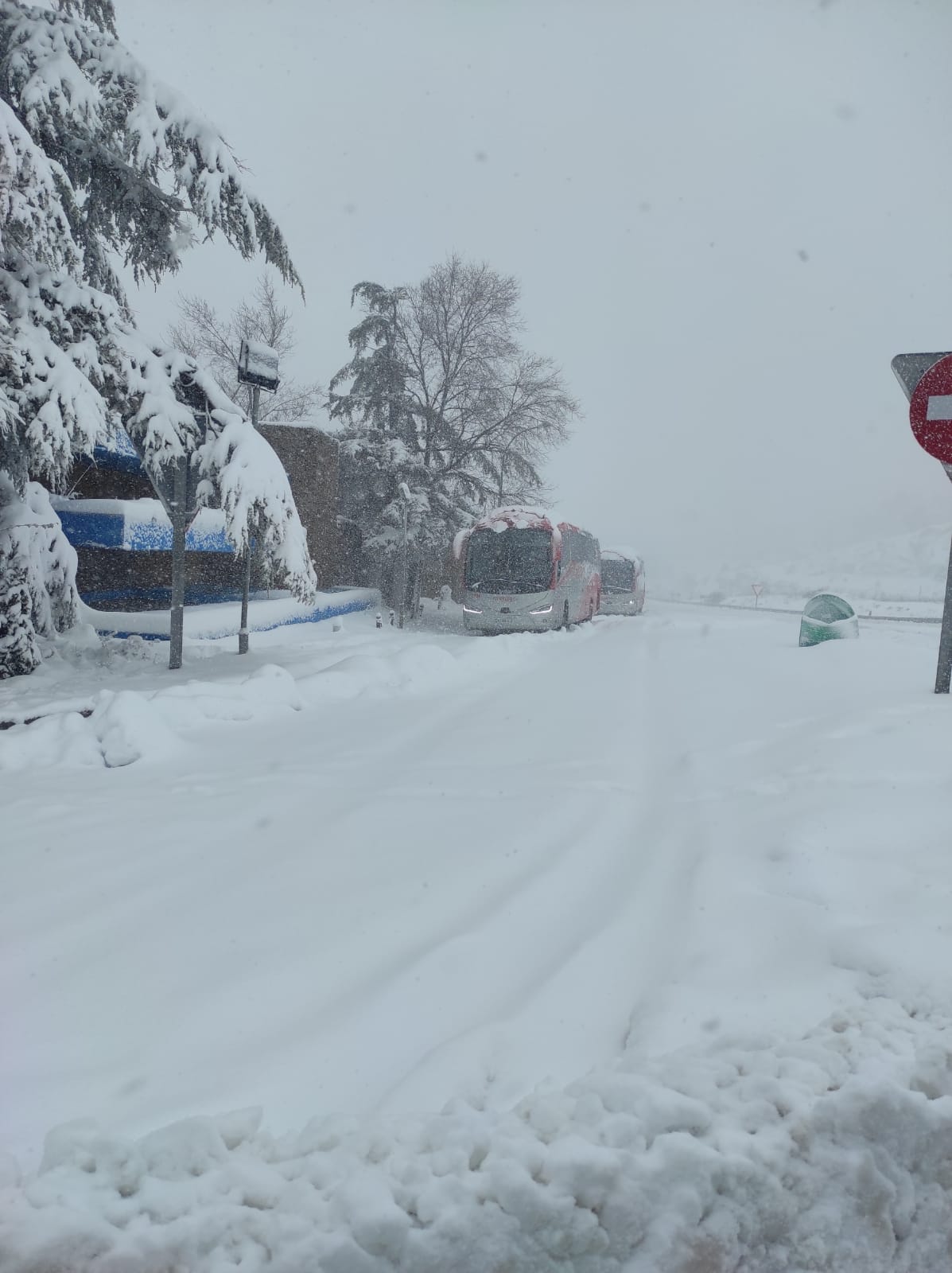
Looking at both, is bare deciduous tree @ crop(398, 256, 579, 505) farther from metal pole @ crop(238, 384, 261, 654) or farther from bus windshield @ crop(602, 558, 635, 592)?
metal pole @ crop(238, 384, 261, 654)

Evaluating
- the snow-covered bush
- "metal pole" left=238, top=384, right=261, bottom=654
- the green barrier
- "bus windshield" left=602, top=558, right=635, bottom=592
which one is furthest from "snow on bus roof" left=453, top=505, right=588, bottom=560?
"bus windshield" left=602, top=558, right=635, bottom=592

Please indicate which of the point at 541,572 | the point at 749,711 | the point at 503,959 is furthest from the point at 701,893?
the point at 541,572

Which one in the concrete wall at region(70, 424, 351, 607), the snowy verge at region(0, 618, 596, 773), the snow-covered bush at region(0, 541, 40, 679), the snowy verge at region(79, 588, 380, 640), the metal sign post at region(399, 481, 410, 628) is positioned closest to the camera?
the snowy verge at region(0, 618, 596, 773)

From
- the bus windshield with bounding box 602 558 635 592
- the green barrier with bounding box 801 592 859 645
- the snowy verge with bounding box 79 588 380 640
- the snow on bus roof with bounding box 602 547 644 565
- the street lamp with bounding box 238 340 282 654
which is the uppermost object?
the street lamp with bounding box 238 340 282 654

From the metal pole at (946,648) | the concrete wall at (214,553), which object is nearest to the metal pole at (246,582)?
the concrete wall at (214,553)

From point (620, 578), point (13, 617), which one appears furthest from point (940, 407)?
point (620, 578)

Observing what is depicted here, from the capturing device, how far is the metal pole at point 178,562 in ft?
30.8

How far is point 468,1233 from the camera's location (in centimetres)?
143

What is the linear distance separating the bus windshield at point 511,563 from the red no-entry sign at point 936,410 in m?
15.0

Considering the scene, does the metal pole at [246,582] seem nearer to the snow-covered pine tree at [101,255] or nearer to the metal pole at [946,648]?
the snow-covered pine tree at [101,255]

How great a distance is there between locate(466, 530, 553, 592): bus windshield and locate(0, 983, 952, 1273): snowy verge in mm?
19401

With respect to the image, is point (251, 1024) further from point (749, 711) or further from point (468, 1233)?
point (749, 711)

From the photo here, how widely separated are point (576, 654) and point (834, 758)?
865cm

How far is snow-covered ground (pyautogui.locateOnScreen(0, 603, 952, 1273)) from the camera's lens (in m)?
1.47
